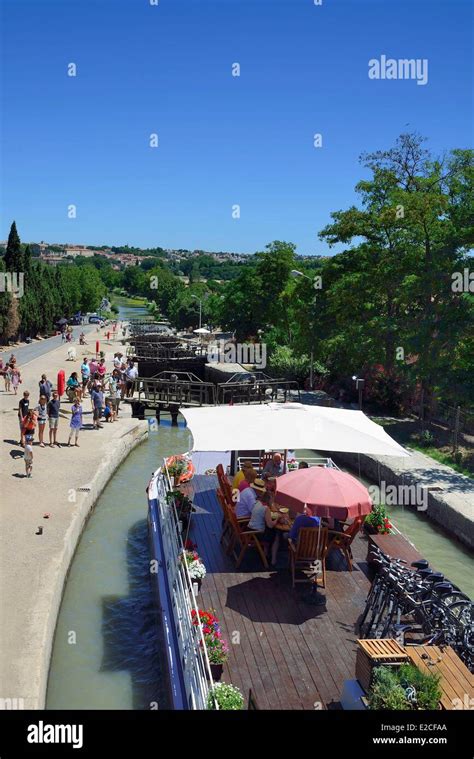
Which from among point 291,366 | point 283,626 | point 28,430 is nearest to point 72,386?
point 28,430

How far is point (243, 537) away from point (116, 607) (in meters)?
3.52

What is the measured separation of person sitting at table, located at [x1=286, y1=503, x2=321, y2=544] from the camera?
9.45 meters

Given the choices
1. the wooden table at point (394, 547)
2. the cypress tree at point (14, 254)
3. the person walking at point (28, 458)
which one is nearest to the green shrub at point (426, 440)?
the wooden table at point (394, 547)

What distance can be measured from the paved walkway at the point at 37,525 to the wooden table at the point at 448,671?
4.40 metres

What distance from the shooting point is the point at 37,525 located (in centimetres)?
1350

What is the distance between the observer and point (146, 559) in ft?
47.4

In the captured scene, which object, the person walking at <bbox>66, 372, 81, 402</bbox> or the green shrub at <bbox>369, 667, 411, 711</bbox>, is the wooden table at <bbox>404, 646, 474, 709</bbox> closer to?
the green shrub at <bbox>369, 667, 411, 711</bbox>

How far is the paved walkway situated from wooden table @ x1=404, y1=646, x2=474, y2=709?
4.40 meters

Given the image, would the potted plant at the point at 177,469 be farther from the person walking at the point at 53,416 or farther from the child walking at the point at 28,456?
the person walking at the point at 53,416

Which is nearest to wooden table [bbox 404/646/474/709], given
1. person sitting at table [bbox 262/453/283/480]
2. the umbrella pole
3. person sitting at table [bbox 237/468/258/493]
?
the umbrella pole

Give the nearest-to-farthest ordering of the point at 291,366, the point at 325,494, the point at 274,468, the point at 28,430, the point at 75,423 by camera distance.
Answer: the point at 325,494
the point at 274,468
the point at 28,430
the point at 75,423
the point at 291,366

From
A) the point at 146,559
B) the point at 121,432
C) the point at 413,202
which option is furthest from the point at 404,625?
the point at 413,202

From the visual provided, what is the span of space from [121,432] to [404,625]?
1705 centimetres

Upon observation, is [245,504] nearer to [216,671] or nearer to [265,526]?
[265,526]
